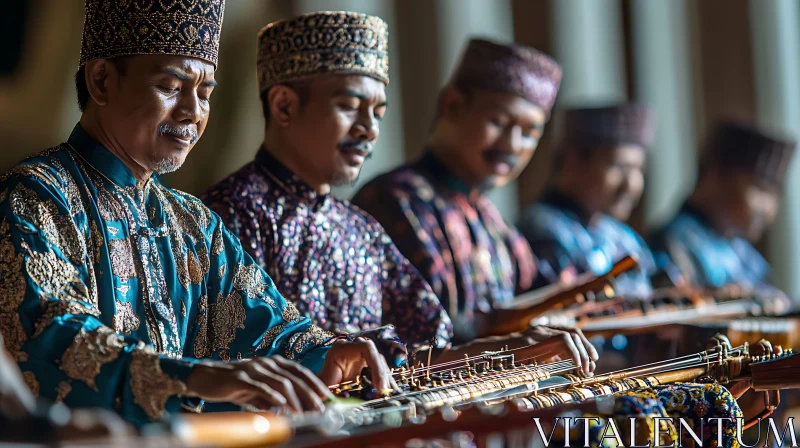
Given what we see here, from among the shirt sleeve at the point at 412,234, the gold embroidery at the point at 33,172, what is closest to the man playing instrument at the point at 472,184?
the shirt sleeve at the point at 412,234

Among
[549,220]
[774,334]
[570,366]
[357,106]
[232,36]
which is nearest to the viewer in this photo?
[570,366]

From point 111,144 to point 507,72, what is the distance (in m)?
2.42

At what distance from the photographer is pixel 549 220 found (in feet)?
20.2

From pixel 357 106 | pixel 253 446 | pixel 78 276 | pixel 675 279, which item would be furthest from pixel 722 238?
pixel 253 446

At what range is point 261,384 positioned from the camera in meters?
2.28

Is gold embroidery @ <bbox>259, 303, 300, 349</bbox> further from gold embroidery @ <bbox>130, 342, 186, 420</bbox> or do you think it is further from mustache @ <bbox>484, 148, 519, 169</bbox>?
mustache @ <bbox>484, 148, 519, 169</bbox>

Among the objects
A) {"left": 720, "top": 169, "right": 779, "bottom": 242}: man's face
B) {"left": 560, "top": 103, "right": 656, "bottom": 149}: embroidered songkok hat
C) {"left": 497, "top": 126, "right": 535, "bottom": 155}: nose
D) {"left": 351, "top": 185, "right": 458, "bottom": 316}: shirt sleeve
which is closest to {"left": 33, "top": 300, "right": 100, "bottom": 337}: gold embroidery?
{"left": 351, "top": 185, "right": 458, "bottom": 316}: shirt sleeve

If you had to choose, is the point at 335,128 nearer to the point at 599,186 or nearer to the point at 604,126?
the point at 599,186

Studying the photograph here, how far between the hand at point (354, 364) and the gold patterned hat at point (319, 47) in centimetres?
114

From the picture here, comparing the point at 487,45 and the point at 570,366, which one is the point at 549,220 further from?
the point at 570,366

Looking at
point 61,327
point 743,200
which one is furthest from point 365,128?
point 743,200

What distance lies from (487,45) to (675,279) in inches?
86.0

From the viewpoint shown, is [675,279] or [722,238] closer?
[675,279]

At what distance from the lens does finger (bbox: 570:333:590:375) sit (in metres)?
3.29
